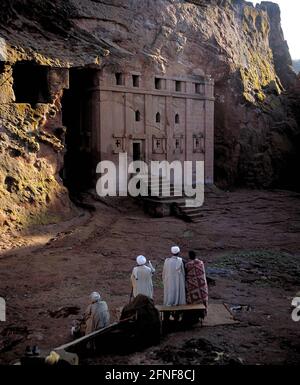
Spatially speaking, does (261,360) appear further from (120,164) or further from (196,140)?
(196,140)

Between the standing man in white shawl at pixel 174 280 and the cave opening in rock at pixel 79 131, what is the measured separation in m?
14.7

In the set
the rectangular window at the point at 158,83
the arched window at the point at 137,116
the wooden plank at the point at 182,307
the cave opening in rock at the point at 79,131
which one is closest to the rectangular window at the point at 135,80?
the arched window at the point at 137,116

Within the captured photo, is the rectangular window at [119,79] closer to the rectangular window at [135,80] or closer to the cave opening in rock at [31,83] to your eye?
the rectangular window at [135,80]

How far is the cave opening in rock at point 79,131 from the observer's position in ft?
79.2

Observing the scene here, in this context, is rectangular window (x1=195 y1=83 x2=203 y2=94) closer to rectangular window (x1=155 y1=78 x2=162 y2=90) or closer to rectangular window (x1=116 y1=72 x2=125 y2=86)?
rectangular window (x1=155 y1=78 x2=162 y2=90)

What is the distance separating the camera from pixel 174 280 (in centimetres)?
973

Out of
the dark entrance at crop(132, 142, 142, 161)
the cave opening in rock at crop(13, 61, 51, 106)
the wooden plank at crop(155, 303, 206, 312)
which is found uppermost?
the cave opening in rock at crop(13, 61, 51, 106)

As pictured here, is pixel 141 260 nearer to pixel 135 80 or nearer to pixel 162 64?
pixel 135 80

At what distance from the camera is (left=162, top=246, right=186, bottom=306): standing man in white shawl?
9.73 metres

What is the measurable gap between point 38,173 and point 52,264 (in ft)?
19.8

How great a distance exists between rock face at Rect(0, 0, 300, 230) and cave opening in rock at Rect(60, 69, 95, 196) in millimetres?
2188

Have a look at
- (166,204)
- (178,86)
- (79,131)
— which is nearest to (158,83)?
(178,86)

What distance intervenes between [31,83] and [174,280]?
51.3 feet

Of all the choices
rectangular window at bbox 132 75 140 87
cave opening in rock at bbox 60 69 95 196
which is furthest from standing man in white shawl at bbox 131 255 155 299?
rectangular window at bbox 132 75 140 87
